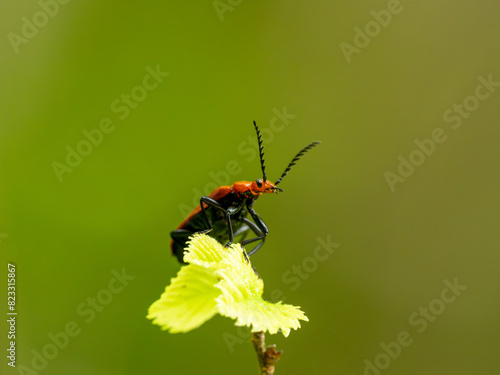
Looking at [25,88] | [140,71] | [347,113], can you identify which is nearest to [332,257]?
[347,113]

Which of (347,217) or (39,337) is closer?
(39,337)

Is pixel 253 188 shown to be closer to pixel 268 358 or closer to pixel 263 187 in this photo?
pixel 263 187

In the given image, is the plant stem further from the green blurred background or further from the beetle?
the green blurred background

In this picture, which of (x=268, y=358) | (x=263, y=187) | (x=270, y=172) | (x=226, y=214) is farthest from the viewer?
(x=270, y=172)

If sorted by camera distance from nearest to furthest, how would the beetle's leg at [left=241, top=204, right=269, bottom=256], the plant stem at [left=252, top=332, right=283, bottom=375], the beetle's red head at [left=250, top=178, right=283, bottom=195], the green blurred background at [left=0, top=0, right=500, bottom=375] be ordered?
1. the plant stem at [left=252, top=332, right=283, bottom=375]
2. the beetle's red head at [left=250, top=178, right=283, bottom=195]
3. the beetle's leg at [left=241, top=204, right=269, bottom=256]
4. the green blurred background at [left=0, top=0, right=500, bottom=375]

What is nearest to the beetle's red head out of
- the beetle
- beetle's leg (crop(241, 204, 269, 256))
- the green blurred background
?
the beetle

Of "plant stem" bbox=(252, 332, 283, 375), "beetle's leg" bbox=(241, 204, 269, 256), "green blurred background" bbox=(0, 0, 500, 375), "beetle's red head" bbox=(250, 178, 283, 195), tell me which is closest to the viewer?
"plant stem" bbox=(252, 332, 283, 375)

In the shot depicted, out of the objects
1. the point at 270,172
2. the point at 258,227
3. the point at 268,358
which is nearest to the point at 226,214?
the point at 258,227

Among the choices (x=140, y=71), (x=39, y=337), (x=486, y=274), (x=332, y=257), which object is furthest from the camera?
(x=486, y=274)

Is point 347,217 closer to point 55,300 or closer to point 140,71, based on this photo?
point 140,71
